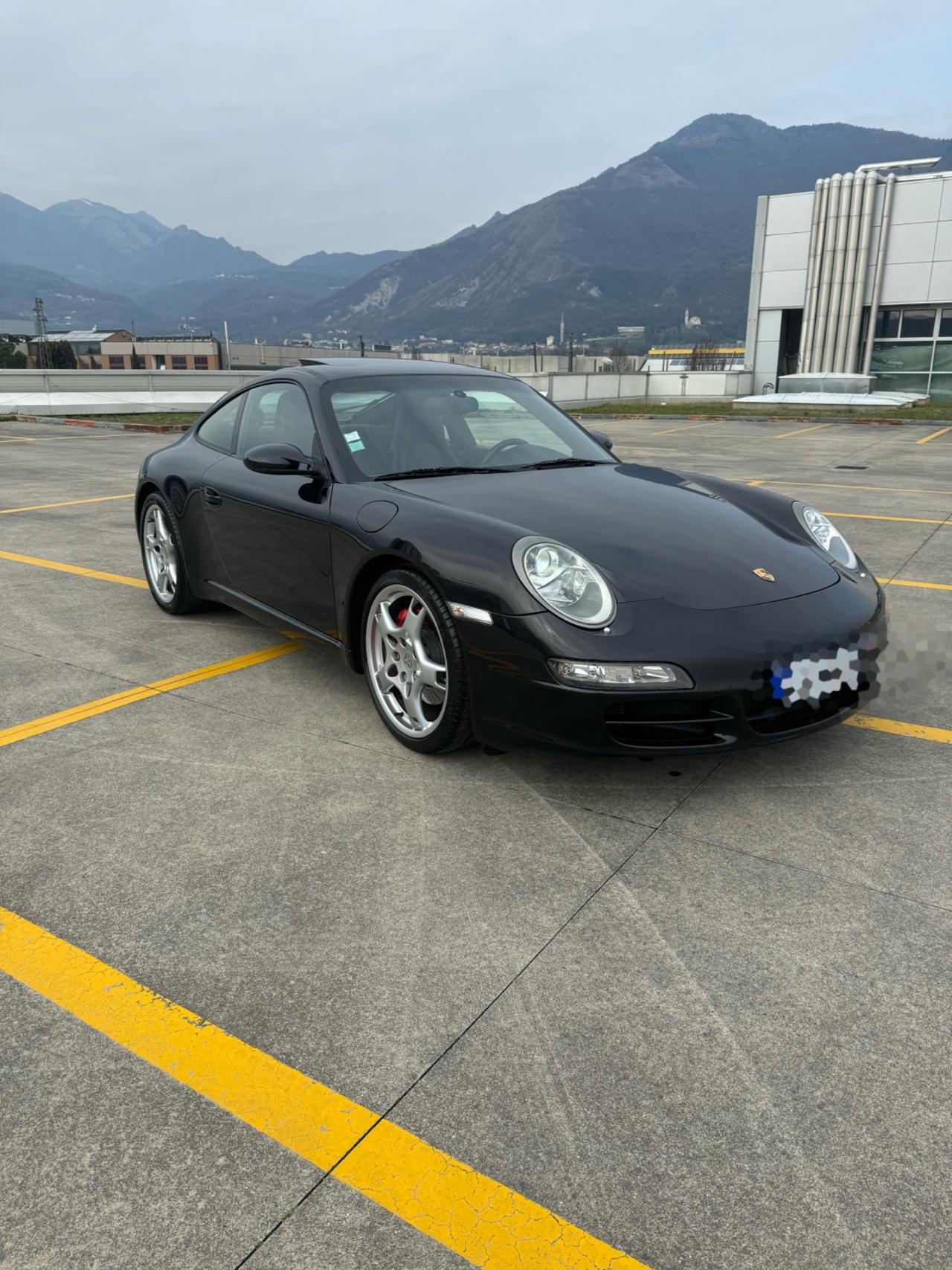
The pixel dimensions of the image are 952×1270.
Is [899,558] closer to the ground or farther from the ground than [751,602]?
closer to the ground

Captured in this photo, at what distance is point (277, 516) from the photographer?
3.95m

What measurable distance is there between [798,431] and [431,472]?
1695 centimetres

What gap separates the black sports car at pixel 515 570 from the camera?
110 inches

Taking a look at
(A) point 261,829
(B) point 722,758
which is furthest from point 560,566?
(A) point 261,829

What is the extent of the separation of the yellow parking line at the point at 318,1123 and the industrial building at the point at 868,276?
31.8 meters

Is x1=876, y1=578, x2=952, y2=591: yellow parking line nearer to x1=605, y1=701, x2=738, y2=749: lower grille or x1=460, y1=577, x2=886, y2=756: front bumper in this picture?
x1=460, y1=577, x2=886, y2=756: front bumper

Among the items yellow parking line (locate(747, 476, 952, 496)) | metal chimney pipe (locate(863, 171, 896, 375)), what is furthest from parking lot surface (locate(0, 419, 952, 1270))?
metal chimney pipe (locate(863, 171, 896, 375))

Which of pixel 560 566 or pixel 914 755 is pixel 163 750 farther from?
pixel 914 755

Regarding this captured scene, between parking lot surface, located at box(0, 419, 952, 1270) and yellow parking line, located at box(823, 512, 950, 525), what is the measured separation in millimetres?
4781

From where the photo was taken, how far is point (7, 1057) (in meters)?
1.91

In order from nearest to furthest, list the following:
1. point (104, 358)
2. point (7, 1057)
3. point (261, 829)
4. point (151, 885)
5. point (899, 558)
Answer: point (7, 1057), point (151, 885), point (261, 829), point (899, 558), point (104, 358)

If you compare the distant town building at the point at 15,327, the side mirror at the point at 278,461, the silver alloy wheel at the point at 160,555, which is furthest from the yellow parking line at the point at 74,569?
the distant town building at the point at 15,327

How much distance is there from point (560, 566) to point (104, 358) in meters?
117

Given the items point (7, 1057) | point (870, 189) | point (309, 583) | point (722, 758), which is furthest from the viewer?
point (870, 189)
